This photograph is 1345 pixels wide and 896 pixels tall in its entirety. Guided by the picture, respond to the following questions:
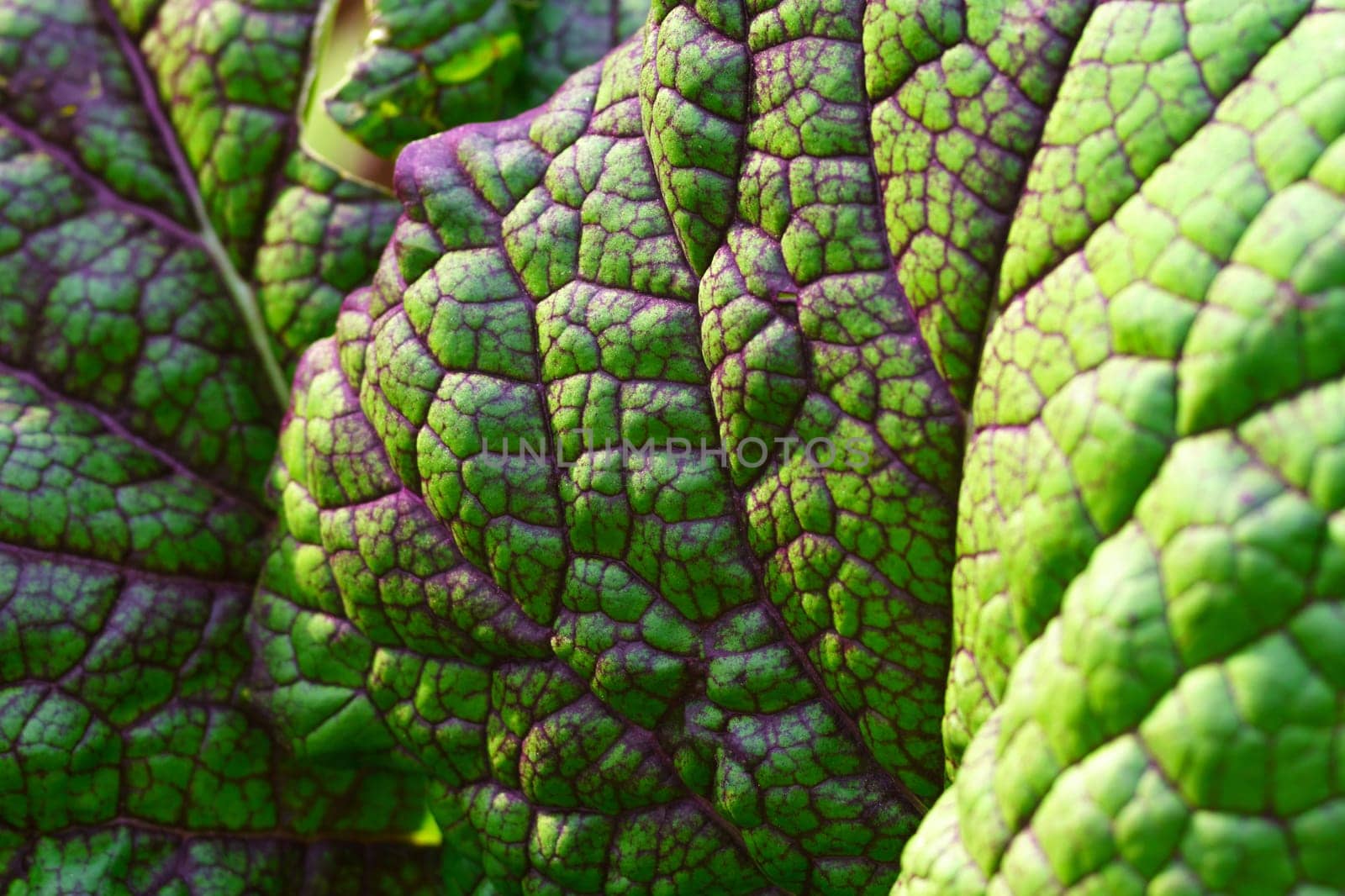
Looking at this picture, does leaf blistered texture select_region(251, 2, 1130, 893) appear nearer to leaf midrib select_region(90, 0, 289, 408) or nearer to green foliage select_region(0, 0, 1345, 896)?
green foliage select_region(0, 0, 1345, 896)

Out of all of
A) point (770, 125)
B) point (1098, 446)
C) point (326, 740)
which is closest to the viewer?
point (1098, 446)

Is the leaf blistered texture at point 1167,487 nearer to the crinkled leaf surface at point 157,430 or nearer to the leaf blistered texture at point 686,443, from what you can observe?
the leaf blistered texture at point 686,443

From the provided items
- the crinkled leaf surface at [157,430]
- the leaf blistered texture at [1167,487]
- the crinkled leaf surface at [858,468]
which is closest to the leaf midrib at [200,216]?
the crinkled leaf surface at [157,430]

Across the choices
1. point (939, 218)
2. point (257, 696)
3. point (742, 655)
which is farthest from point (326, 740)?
point (939, 218)

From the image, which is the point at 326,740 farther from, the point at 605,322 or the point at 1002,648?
the point at 1002,648

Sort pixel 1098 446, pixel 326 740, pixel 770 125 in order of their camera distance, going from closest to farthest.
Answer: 1. pixel 1098 446
2. pixel 770 125
3. pixel 326 740

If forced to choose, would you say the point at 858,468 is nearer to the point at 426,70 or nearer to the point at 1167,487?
the point at 1167,487

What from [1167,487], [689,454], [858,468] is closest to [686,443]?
[689,454]
